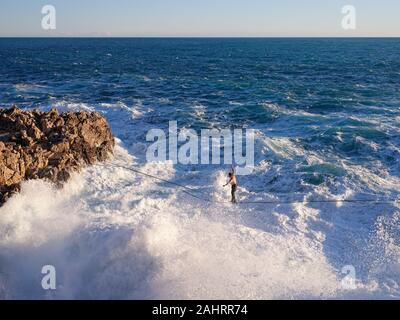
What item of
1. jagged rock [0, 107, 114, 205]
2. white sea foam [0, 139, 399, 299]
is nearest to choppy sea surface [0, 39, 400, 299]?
white sea foam [0, 139, 399, 299]

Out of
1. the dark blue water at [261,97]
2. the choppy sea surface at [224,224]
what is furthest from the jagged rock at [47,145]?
the dark blue water at [261,97]

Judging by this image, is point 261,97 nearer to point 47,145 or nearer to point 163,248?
point 47,145

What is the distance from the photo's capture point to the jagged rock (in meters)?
14.1

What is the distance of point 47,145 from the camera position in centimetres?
1608

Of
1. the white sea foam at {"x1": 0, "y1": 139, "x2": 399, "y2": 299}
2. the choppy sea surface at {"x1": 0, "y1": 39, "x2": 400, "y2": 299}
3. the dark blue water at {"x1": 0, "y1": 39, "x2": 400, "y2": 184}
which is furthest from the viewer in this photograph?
the dark blue water at {"x1": 0, "y1": 39, "x2": 400, "y2": 184}

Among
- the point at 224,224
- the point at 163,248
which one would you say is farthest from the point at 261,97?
the point at 163,248

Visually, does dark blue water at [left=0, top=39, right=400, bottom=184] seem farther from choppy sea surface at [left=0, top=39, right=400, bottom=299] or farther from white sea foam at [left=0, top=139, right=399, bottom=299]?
white sea foam at [left=0, top=139, right=399, bottom=299]

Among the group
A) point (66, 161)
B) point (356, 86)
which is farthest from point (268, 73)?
point (66, 161)

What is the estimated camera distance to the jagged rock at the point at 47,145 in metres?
14.1

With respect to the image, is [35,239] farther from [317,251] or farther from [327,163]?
[327,163]

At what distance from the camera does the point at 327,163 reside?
1772 centimetres

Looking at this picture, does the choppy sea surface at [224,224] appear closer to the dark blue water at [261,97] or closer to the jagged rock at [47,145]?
the dark blue water at [261,97]
